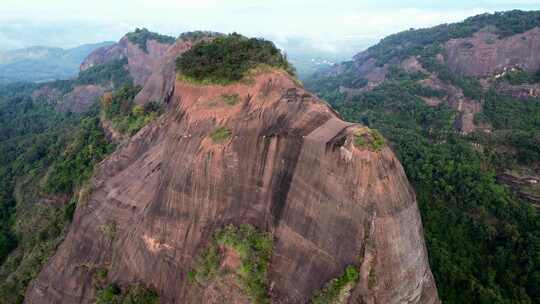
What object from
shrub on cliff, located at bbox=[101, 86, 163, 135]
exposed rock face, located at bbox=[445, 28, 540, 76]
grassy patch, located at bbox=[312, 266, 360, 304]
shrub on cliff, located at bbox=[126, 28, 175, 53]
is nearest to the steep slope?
shrub on cliff, located at bbox=[126, 28, 175, 53]

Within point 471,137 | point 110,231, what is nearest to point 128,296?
point 110,231

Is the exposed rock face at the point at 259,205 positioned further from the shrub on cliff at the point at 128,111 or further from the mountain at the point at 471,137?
the mountain at the point at 471,137

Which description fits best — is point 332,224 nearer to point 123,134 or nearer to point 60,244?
point 60,244

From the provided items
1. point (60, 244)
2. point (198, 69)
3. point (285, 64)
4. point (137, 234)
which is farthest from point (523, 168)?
point (60, 244)

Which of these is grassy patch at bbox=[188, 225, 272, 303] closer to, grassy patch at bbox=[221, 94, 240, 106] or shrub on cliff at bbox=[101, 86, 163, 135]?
grassy patch at bbox=[221, 94, 240, 106]

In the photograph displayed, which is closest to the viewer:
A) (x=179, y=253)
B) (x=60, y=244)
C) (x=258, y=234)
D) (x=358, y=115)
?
(x=258, y=234)

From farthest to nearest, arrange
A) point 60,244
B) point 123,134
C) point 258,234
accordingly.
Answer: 1. point 123,134
2. point 60,244
3. point 258,234
